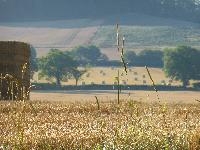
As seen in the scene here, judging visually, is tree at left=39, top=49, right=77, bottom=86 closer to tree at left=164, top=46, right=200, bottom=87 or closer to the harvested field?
tree at left=164, top=46, right=200, bottom=87

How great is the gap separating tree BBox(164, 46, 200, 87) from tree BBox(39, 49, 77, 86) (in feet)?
106

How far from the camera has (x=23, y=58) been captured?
17.5 m

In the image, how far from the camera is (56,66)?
477ft

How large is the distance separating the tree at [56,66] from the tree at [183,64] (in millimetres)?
32326

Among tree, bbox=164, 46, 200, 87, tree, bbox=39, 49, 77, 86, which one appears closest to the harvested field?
tree, bbox=164, 46, 200, 87

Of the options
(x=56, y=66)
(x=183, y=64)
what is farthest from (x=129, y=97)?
(x=56, y=66)

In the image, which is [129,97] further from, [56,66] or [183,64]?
[56,66]

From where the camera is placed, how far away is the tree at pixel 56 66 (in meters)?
142

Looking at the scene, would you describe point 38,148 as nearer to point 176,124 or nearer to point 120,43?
point 120,43

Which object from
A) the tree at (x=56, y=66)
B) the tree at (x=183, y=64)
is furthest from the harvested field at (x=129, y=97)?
the tree at (x=56, y=66)

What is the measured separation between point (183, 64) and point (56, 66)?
41.2 metres

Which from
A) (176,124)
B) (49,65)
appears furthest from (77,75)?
(176,124)

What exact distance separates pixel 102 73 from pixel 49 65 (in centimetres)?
3084

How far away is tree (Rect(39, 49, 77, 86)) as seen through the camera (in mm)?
142000
